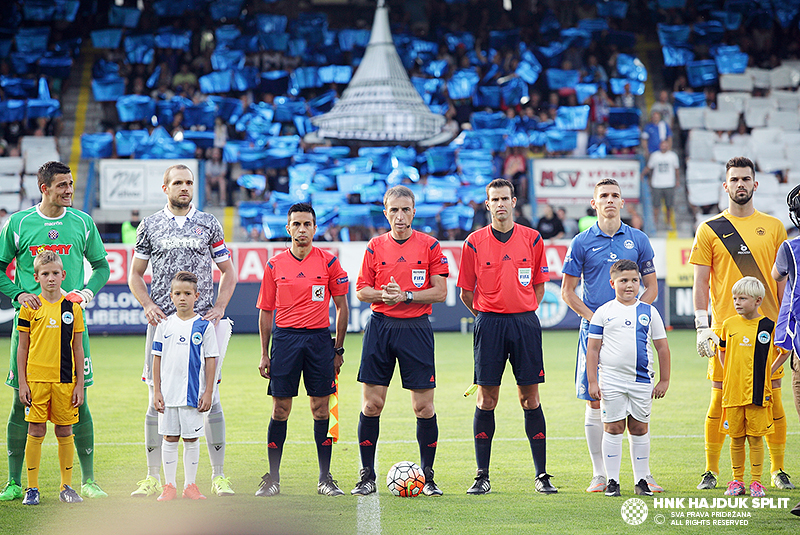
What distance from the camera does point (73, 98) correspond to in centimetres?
2528

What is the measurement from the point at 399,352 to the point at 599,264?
5.52 ft

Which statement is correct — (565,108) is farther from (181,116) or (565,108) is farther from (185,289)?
(185,289)

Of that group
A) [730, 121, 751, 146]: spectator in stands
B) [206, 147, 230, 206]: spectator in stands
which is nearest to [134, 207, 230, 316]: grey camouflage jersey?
[206, 147, 230, 206]: spectator in stands

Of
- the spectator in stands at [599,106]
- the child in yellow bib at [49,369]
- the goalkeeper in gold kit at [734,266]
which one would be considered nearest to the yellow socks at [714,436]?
the goalkeeper in gold kit at [734,266]

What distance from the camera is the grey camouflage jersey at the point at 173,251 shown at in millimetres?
6090

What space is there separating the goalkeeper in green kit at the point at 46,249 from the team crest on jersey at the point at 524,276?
3.14 m

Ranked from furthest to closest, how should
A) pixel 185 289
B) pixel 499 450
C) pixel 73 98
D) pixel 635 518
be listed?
pixel 73 98, pixel 499 450, pixel 185 289, pixel 635 518

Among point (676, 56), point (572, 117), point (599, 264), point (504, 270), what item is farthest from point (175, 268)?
point (676, 56)

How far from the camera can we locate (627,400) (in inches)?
230

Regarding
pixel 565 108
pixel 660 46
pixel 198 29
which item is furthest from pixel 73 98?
pixel 660 46

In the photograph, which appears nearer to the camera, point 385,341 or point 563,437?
point 385,341

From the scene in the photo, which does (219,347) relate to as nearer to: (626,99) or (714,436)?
(714,436)

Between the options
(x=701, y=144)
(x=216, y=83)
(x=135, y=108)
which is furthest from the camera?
(x=216, y=83)

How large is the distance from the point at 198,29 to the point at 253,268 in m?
11.9
